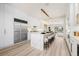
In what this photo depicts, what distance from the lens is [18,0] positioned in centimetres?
215

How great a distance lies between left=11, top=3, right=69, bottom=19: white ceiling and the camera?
2.33 meters

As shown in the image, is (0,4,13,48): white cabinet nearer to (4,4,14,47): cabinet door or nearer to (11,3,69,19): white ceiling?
(4,4,14,47): cabinet door

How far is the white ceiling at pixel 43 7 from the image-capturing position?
2326 mm

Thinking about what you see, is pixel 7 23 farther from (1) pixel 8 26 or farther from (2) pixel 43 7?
(2) pixel 43 7

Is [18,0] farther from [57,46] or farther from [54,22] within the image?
[57,46]

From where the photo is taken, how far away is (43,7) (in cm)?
245

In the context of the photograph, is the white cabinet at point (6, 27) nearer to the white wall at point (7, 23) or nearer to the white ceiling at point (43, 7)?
the white wall at point (7, 23)

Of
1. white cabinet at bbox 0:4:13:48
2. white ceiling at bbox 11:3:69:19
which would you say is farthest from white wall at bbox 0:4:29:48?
white ceiling at bbox 11:3:69:19

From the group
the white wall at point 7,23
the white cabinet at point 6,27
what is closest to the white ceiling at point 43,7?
the white wall at point 7,23

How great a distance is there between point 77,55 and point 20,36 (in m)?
1.27

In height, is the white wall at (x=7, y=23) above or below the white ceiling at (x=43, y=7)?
below

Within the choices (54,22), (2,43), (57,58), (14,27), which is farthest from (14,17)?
(57,58)

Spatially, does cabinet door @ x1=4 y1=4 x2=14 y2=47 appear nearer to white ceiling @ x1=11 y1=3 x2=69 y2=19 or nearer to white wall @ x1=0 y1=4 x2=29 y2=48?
white wall @ x1=0 y1=4 x2=29 y2=48

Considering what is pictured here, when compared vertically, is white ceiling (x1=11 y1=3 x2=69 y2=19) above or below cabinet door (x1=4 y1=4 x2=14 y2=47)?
above
